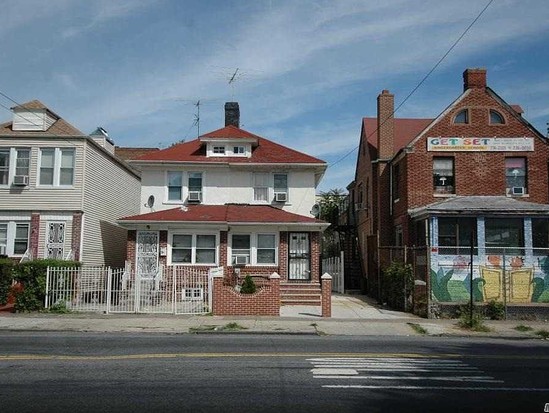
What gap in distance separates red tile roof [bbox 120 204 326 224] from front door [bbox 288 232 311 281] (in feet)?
3.10

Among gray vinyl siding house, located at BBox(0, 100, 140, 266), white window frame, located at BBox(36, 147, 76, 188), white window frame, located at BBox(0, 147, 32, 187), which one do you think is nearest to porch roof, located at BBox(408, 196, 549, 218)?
gray vinyl siding house, located at BBox(0, 100, 140, 266)

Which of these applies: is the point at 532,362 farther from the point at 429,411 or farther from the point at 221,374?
the point at 221,374

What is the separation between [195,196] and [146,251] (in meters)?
3.64

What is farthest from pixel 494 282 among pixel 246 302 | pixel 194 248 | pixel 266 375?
pixel 266 375

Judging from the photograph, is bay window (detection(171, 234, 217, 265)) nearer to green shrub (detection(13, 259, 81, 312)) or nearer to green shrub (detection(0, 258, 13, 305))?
green shrub (detection(13, 259, 81, 312))

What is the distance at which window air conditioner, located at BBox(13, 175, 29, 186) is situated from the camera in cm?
2380

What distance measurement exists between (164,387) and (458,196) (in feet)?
→ 62.4

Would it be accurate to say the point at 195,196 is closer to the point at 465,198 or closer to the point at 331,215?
the point at 465,198

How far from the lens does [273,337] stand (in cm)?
1488

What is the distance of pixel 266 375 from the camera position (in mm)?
9383

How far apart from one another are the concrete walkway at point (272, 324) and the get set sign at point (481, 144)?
841 centimetres

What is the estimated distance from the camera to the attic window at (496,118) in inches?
973

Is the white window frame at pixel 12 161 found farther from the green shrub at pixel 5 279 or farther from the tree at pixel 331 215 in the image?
the tree at pixel 331 215

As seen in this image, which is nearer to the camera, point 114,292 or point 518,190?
point 114,292
